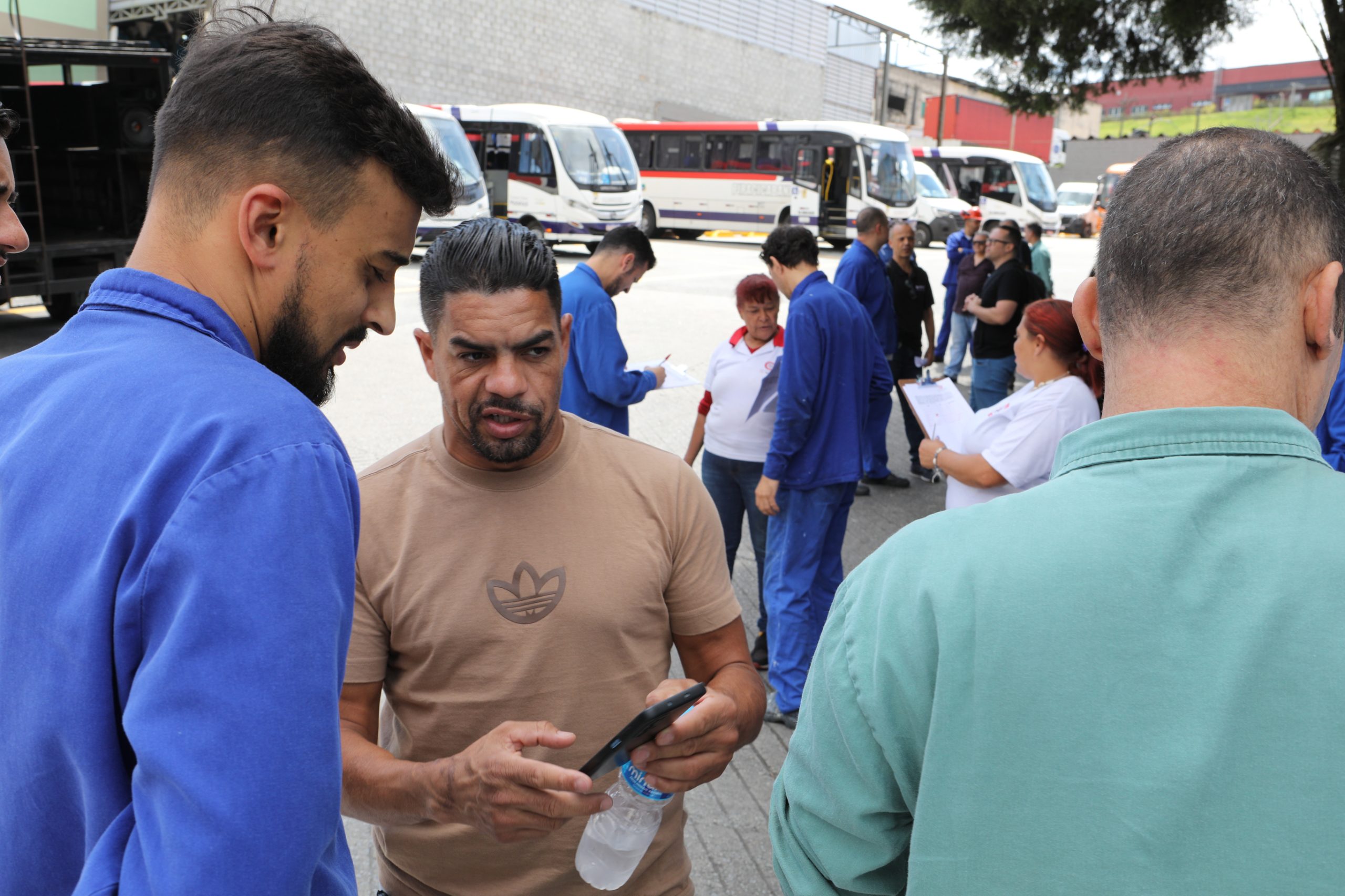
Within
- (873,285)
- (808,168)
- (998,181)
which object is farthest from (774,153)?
(873,285)

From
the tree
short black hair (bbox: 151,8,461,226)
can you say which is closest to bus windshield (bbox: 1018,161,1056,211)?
the tree

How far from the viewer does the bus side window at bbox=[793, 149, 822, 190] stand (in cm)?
2825

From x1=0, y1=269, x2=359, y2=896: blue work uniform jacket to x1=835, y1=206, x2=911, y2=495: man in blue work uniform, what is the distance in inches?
246

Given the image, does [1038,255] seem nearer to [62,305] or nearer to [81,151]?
[81,151]

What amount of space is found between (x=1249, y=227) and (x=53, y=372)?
1.33 m

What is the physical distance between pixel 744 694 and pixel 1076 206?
4981cm

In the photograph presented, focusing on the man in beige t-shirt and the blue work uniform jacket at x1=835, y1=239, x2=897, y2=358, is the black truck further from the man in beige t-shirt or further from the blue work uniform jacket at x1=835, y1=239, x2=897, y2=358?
the man in beige t-shirt

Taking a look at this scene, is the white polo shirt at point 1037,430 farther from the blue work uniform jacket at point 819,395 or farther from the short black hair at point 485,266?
the short black hair at point 485,266

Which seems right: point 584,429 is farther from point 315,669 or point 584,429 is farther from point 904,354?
point 904,354

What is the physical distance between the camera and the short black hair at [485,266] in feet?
7.54

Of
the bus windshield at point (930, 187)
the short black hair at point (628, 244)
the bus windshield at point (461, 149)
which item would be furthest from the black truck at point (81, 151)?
the bus windshield at point (930, 187)

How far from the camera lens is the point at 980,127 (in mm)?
59062

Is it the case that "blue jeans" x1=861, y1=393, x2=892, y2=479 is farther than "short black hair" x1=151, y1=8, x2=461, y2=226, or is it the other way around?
"blue jeans" x1=861, y1=393, x2=892, y2=479

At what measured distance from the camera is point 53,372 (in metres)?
1.16
